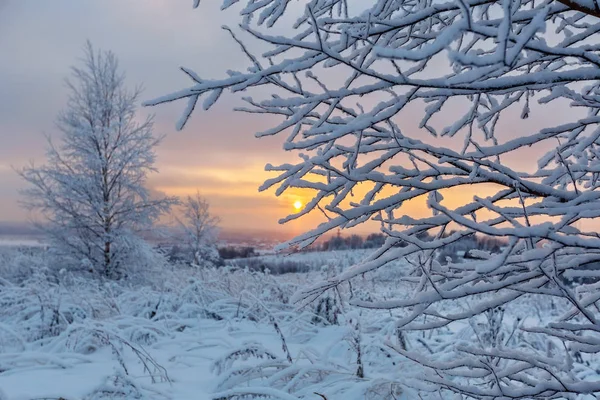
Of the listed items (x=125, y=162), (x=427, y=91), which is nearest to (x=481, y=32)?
(x=427, y=91)

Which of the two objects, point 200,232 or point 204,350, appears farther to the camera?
point 200,232

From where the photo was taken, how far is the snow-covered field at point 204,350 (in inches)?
108

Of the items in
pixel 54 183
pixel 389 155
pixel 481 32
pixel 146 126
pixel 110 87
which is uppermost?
pixel 110 87

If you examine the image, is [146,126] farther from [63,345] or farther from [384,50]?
[384,50]

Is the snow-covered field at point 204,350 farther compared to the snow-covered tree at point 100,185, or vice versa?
the snow-covered tree at point 100,185

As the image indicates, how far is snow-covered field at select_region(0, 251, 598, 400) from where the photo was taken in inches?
108

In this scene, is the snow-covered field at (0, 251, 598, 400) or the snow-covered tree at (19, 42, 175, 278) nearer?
the snow-covered field at (0, 251, 598, 400)

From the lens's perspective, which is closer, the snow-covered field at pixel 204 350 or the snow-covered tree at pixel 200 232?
the snow-covered field at pixel 204 350

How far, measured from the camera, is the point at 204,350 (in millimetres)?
3729

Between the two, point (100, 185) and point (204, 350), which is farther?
point (100, 185)

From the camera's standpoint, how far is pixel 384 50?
0.85m

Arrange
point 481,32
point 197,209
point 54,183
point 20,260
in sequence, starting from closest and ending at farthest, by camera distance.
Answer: point 481,32
point 54,183
point 20,260
point 197,209

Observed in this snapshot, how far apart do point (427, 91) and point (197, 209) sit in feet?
85.7

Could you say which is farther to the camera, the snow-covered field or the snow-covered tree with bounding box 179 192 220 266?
the snow-covered tree with bounding box 179 192 220 266
